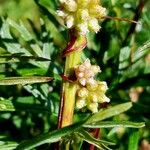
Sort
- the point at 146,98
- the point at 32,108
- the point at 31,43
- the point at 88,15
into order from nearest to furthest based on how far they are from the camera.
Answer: the point at 88,15, the point at 32,108, the point at 31,43, the point at 146,98

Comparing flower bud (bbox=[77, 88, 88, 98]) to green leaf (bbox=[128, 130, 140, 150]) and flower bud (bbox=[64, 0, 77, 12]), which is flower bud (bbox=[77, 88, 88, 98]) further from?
green leaf (bbox=[128, 130, 140, 150])

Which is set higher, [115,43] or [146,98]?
[115,43]

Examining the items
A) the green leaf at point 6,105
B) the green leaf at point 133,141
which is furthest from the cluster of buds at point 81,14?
the green leaf at point 133,141

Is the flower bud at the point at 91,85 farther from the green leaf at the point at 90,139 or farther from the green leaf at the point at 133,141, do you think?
the green leaf at the point at 133,141

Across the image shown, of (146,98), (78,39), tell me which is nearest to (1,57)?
(78,39)

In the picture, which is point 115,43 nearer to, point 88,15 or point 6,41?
point 6,41

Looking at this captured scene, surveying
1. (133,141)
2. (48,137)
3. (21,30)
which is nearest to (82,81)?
(48,137)

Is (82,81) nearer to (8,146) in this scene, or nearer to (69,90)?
(69,90)
